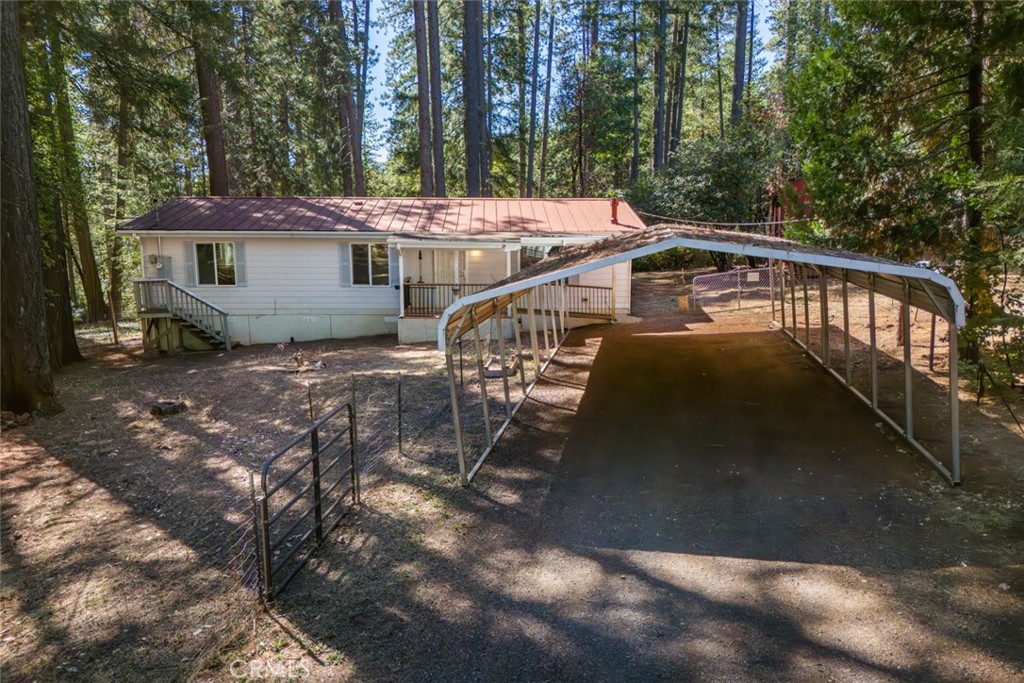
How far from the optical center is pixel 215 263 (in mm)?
18500

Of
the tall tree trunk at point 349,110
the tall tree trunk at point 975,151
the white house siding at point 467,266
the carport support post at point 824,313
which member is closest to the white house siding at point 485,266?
the white house siding at point 467,266

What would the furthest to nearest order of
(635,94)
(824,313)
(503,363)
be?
(635,94), (824,313), (503,363)

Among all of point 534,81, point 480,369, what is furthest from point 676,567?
point 534,81

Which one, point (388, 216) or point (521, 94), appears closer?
point (388, 216)

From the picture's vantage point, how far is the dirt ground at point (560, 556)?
442cm

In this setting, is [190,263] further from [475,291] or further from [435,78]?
[435,78]

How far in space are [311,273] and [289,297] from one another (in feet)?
3.10

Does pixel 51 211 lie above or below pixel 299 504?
above

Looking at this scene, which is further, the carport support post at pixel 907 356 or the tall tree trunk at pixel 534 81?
the tall tree trunk at pixel 534 81

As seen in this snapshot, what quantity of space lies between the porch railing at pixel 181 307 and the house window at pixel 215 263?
671mm

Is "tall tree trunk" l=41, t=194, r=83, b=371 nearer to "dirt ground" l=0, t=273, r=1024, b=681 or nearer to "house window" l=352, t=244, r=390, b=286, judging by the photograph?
"dirt ground" l=0, t=273, r=1024, b=681

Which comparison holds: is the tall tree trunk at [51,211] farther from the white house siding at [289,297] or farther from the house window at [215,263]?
the house window at [215,263]

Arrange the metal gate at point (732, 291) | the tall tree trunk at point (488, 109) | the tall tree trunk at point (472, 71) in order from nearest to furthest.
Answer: the metal gate at point (732, 291), the tall tree trunk at point (472, 71), the tall tree trunk at point (488, 109)

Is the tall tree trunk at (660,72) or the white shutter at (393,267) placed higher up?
the tall tree trunk at (660,72)
